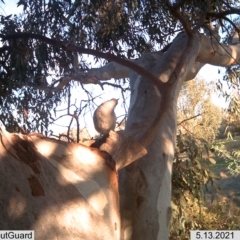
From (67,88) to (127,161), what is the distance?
9.47 feet

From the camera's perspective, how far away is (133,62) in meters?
2.80

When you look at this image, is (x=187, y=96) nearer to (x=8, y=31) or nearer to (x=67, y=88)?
(x=67, y=88)

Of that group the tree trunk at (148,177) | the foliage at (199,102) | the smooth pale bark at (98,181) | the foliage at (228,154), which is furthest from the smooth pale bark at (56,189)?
the foliage at (199,102)

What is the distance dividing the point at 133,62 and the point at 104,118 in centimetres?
89

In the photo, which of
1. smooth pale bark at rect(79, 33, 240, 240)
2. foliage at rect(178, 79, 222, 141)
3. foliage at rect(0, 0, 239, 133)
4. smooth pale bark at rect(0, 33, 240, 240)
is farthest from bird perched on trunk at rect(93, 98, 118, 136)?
foliage at rect(178, 79, 222, 141)

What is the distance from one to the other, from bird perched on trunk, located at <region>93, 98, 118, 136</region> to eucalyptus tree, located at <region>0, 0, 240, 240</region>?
177 millimetres

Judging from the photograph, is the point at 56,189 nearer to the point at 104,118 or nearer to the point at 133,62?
the point at 104,118

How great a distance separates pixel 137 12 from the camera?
427 cm

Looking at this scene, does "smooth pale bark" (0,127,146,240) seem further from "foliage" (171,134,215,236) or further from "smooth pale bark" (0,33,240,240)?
"foliage" (171,134,215,236)

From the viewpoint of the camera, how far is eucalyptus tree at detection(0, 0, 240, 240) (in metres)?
2.32

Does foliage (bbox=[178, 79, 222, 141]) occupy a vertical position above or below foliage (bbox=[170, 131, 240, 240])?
above

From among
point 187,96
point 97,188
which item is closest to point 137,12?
point 97,188

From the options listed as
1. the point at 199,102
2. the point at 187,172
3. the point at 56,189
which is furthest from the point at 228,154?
the point at 56,189

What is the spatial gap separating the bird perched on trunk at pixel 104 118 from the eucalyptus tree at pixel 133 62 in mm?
177
